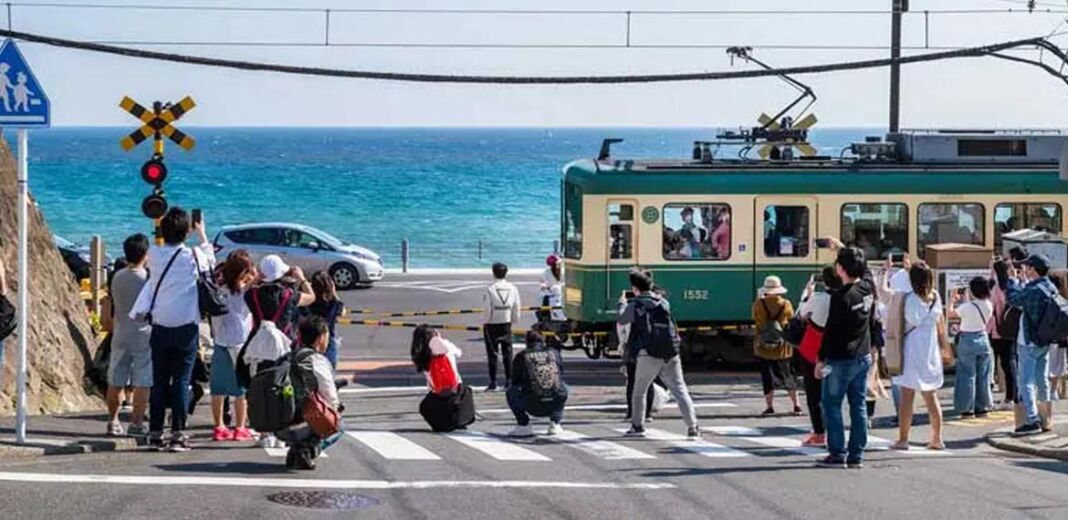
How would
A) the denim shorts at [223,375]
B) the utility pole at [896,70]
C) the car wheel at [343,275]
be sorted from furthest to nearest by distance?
the car wheel at [343,275], the utility pole at [896,70], the denim shorts at [223,375]

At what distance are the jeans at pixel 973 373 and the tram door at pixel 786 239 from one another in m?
6.59

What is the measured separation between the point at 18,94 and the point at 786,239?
47.8 feet

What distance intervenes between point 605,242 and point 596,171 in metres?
1.02

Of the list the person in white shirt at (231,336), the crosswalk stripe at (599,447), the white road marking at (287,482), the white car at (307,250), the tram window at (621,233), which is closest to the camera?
the white road marking at (287,482)

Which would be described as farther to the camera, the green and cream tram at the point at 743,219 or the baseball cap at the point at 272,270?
the green and cream tram at the point at 743,219

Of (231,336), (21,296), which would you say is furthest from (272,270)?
(21,296)

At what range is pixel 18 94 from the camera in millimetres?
12969

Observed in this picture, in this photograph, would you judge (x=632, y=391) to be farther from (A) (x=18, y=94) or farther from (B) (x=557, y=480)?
(A) (x=18, y=94)

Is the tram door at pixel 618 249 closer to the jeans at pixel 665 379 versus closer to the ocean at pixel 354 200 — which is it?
the jeans at pixel 665 379

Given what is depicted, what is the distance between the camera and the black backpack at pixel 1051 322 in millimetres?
16095

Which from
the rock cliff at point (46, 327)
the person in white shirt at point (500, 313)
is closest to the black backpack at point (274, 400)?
the rock cliff at point (46, 327)

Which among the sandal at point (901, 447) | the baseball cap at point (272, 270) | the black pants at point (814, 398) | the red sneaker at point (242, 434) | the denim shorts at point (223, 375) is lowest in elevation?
the sandal at point (901, 447)

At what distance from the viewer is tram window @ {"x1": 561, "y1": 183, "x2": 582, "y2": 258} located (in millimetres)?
25125

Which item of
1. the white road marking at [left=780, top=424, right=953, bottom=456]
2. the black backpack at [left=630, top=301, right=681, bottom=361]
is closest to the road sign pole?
the black backpack at [left=630, top=301, right=681, bottom=361]
